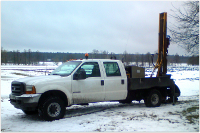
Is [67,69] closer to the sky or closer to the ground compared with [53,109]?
closer to the sky

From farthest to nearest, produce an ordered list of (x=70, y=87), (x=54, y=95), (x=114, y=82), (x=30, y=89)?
(x=114, y=82)
(x=70, y=87)
(x=54, y=95)
(x=30, y=89)

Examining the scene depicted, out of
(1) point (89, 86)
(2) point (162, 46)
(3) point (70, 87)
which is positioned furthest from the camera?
(2) point (162, 46)

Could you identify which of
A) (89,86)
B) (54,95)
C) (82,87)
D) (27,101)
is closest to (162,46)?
(89,86)

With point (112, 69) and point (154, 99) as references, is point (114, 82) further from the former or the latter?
point (154, 99)

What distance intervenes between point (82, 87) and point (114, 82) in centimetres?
133

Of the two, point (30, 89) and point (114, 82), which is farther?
point (114, 82)

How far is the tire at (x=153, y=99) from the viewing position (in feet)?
28.6

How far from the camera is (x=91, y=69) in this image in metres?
7.61

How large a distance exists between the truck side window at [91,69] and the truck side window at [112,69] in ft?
1.24

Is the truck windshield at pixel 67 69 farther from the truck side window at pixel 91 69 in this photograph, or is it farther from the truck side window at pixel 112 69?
the truck side window at pixel 112 69

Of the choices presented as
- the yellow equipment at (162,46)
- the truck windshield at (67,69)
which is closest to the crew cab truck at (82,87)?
the truck windshield at (67,69)

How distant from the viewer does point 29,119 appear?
706 cm

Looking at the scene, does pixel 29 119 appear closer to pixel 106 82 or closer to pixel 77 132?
pixel 77 132

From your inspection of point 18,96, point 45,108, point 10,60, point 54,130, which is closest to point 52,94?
point 45,108
